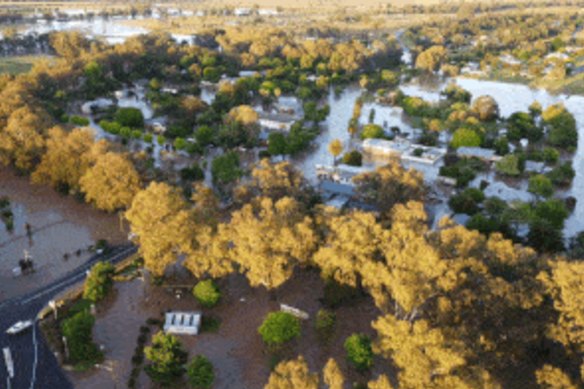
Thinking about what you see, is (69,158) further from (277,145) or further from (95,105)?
(95,105)

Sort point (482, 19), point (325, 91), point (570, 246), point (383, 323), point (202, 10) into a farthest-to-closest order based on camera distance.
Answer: point (202, 10) → point (482, 19) → point (325, 91) → point (570, 246) → point (383, 323)

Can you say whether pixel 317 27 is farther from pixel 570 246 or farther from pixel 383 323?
pixel 383 323

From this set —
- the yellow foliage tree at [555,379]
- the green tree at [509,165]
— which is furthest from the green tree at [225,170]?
the yellow foliage tree at [555,379]

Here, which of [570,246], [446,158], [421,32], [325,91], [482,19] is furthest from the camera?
[482,19]

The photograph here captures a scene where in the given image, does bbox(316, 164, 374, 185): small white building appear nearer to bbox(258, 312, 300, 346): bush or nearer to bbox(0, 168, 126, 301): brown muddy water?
bbox(0, 168, 126, 301): brown muddy water

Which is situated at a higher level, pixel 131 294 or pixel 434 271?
pixel 434 271

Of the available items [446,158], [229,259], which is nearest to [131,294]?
[229,259]

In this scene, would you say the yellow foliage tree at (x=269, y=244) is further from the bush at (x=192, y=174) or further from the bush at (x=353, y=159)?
the bush at (x=353, y=159)

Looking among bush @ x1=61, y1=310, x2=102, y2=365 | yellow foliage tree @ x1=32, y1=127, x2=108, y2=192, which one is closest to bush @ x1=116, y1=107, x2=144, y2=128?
yellow foliage tree @ x1=32, y1=127, x2=108, y2=192
